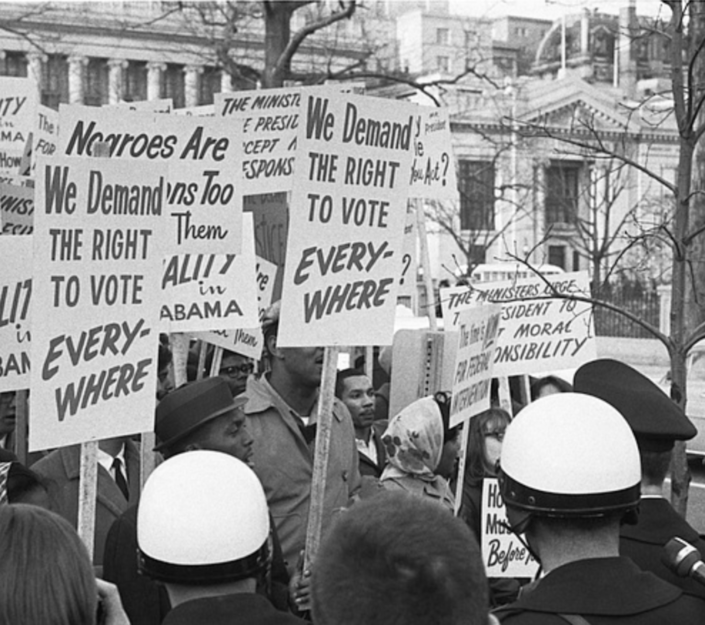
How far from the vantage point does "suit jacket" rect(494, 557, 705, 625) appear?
2.72m

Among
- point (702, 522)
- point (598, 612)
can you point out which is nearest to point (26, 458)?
point (598, 612)

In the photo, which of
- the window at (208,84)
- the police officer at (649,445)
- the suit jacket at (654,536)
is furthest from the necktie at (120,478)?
the window at (208,84)

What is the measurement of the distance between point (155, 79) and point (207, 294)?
2428 inches

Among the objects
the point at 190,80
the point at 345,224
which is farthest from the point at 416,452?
the point at 190,80

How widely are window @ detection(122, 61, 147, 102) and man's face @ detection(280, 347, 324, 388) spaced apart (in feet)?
207

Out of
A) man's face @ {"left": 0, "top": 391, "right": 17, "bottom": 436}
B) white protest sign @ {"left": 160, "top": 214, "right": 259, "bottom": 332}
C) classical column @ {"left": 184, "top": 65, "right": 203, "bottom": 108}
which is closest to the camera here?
man's face @ {"left": 0, "top": 391, "right": 17, "bottom": 436}

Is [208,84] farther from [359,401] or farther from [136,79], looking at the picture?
[359,401]

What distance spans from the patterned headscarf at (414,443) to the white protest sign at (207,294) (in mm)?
1218

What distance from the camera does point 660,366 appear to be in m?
24.6

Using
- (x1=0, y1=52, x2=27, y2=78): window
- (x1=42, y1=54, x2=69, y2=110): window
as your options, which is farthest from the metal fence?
(x1=0, y1=52, x2=27, y2=78): window

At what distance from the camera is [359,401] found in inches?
269

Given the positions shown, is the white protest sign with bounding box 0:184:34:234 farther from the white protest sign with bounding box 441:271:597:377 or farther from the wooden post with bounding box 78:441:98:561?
the wooden post with bounding box 78:441:98:561

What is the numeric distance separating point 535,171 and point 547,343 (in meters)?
37.8

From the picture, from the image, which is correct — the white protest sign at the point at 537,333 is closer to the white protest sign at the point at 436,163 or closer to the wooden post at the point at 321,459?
the white protest sign at the point at 436,163
